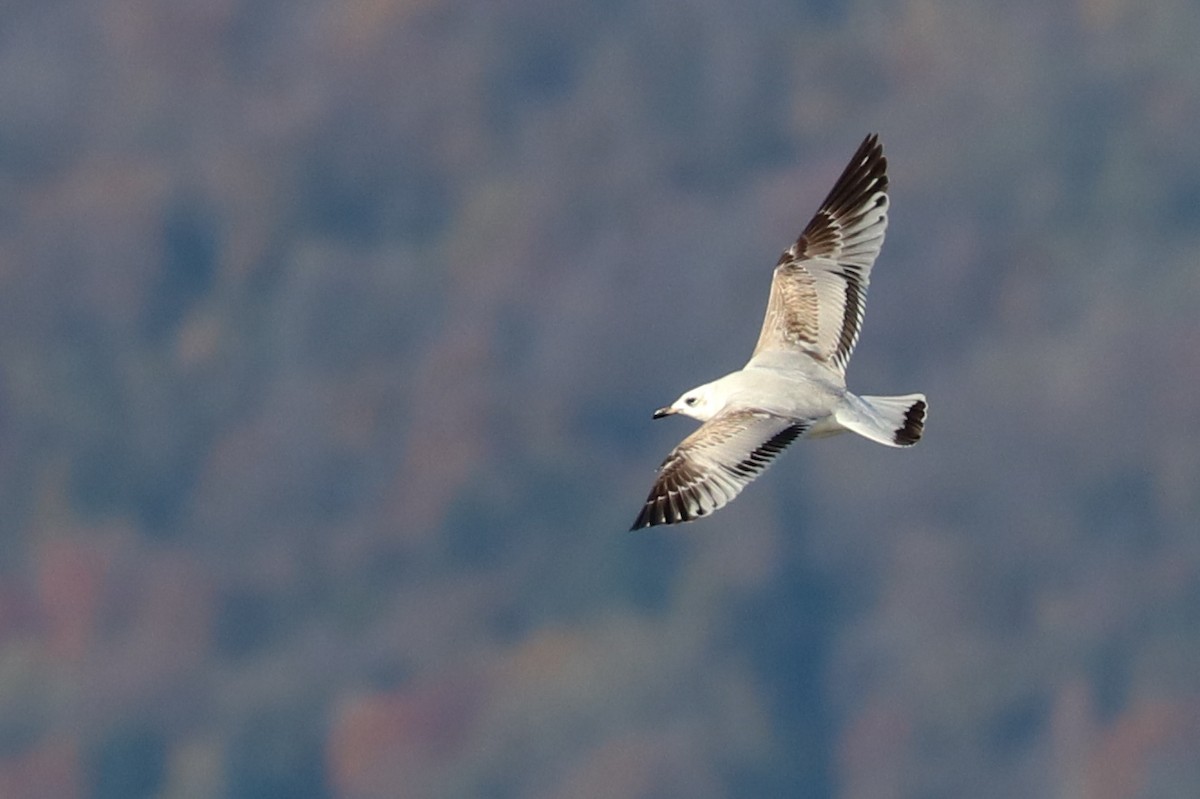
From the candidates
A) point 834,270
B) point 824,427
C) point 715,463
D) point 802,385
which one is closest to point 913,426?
point 824,427

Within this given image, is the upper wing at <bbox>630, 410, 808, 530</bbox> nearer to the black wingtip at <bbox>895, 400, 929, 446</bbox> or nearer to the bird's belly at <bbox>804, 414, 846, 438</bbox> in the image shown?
the bird's belly at <bbox>804, 414, 846, 438</bbox>

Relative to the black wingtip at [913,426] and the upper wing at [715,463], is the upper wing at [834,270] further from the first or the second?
the upper wing at [715,463]

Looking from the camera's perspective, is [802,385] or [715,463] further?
[802,385]

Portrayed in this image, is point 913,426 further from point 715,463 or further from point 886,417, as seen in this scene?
point 715,463

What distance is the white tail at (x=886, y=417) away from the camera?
94.5 feet

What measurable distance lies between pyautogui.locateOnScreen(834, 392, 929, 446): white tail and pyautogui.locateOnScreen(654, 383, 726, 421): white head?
5.50ft

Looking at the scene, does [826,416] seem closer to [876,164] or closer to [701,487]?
[701,487]

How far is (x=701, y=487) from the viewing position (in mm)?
28125

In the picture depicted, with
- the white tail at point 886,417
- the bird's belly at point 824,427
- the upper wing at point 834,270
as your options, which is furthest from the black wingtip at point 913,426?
the upper wing at point 834,270

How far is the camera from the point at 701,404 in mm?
30391

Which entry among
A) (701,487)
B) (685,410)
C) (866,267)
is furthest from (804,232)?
(701,487)

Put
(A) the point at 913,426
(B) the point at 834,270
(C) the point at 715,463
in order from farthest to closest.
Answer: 1. (B) the point at 834,270
2. (A) the point at 913,426
3. (C) the point at 715,463

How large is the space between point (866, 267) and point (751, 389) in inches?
160

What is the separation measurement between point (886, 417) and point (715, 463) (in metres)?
2.65
